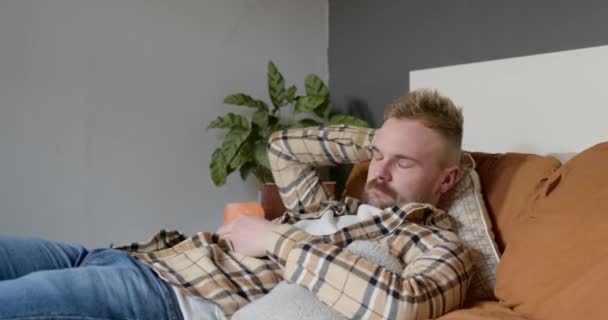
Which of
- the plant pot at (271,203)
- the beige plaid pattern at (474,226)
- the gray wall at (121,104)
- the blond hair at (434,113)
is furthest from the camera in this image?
the gray wall at (121,104)

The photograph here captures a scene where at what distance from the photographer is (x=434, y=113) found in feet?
4.81

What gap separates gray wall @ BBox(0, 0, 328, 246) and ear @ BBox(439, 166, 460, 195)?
163 centimetres

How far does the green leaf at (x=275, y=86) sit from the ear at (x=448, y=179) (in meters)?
1.46

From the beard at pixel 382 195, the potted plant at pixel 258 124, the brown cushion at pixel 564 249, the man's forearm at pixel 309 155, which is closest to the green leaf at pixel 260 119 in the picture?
the potted plant at pixel 258 124

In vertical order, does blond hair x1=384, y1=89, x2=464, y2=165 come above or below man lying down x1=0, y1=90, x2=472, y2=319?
above

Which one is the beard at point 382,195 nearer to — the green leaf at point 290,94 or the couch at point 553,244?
the couch at point 553,244

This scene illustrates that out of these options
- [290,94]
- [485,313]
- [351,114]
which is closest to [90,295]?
[485,313]

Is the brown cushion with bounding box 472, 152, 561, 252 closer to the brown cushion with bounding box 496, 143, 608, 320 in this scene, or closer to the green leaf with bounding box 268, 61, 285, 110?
the brown cushion with bounding box 496, 143, 608, 320

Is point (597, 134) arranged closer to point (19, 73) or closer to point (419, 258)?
point (419, 258)

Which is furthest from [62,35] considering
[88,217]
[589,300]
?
[589,300]

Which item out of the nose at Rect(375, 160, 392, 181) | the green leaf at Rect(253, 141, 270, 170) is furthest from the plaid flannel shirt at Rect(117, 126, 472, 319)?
the green leaf at Rect(253, 141, 270, 170)

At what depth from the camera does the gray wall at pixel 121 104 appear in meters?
2.44

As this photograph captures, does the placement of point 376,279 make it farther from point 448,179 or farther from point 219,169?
point 219,169

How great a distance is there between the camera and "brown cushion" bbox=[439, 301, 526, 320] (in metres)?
1.07
